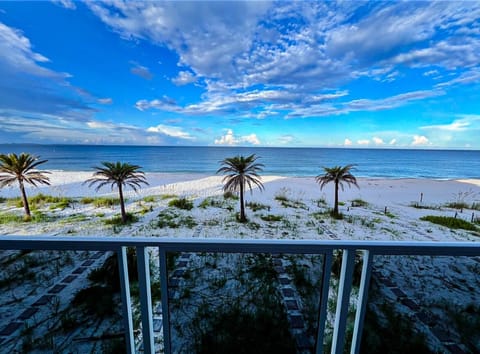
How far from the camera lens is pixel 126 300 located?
82cm

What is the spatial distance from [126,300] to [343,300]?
0.86 metres

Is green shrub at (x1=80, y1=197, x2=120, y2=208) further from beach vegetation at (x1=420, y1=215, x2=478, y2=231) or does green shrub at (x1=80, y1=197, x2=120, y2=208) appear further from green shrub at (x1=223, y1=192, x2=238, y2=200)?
beach vegetation at (x1=420, y1=215, x2=478, y2=231)

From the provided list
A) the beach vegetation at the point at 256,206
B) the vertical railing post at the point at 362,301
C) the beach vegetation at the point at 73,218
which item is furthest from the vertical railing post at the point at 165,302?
the beach vegetation at the point at 73,218

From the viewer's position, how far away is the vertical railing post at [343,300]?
76 cm

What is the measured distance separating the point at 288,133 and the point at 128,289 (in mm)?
36994

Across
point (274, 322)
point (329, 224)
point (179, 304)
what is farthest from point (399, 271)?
point (329, 224)

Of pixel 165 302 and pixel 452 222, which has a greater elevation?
pixel 165 302

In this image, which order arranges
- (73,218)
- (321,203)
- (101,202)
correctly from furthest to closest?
(321,203) → (101,202) → (73,218)

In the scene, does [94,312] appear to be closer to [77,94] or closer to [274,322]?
[274,322]

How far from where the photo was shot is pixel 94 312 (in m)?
0.84

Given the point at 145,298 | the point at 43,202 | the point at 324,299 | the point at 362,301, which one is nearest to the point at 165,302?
the point at 145,298

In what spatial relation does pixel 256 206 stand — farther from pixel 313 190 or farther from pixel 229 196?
pixel 313 190

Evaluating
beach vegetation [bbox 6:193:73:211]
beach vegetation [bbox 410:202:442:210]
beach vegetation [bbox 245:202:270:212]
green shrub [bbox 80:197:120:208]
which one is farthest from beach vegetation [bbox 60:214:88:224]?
→ beach vegetation [bbox 410:202:442:210]

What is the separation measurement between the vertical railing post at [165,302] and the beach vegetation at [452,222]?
12026mm
